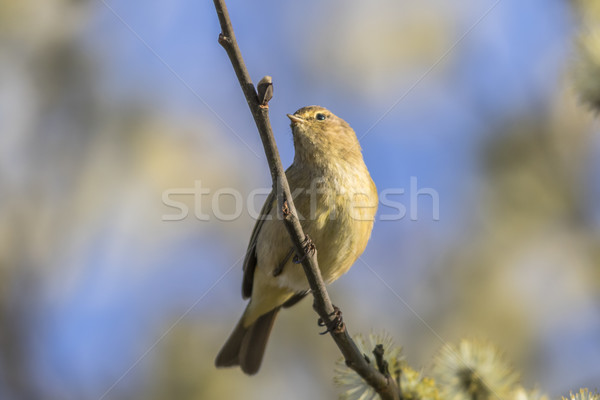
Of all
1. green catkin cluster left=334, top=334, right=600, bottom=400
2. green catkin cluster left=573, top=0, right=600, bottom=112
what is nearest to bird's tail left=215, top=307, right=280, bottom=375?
green catkin cluster left=334, top=334, right=600, bottom=400

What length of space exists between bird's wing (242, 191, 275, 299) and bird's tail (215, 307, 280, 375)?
16.5 inches

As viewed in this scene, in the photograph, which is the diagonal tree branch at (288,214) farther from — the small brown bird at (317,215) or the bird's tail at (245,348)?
the bird's tail at (245,348)

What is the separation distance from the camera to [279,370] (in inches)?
263

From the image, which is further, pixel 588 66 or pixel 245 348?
pixel 245 348

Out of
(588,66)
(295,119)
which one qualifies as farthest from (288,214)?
(295,119)

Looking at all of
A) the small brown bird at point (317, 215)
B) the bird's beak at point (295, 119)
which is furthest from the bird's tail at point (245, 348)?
the bird's beak at point (295, 119)

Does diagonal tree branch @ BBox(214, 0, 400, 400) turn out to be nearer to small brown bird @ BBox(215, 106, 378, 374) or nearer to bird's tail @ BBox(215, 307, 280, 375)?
small brown bird @ BBox(215, 106, 378, 374)

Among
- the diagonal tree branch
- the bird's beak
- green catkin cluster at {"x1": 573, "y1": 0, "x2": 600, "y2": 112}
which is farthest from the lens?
the bird's beak

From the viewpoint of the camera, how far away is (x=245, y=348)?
18.7 feet

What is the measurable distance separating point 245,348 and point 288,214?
3.14 metres

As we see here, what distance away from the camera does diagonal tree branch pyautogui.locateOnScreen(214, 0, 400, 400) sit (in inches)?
95.9

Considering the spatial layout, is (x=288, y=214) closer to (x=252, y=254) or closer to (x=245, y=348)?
(x=252, y=254)

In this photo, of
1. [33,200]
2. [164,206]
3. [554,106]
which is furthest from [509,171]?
[33,200]

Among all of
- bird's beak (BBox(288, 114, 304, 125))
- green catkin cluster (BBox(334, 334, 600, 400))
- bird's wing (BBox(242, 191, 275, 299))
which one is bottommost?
green catkin cluster (BBox(334, 334, 600, 400))
